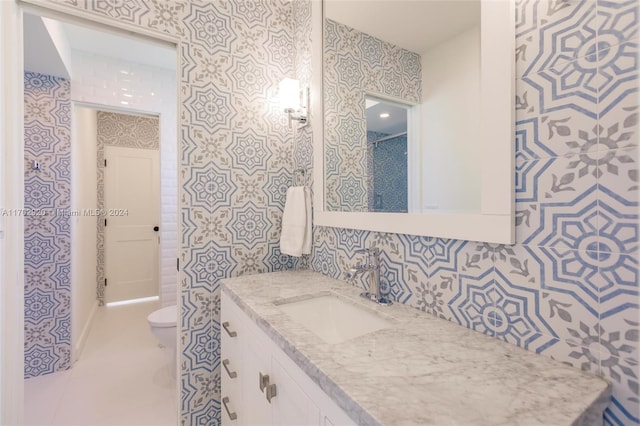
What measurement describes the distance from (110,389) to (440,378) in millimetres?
2335

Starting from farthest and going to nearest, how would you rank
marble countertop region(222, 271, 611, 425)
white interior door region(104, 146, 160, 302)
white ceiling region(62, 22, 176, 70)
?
white interior door region(104, 146, 160, 302), white ceiling region(62, 22, 176, 70), marble countertop region(222, 271, 611, 425)

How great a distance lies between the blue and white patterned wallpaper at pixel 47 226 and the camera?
214 centimetres

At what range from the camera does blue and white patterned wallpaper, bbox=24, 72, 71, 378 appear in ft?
7.02

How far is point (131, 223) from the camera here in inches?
152

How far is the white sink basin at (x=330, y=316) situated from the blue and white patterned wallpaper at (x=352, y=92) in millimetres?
409

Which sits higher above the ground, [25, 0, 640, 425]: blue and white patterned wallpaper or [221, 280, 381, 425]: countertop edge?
[25, 0, 640, 425]: blue and white patterned wallpaper

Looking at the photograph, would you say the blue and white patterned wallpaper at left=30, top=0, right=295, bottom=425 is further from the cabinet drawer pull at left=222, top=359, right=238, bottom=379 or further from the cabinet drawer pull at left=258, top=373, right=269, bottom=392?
the cabinet drawer pull at left=258, top=373, right=269, bottom=392

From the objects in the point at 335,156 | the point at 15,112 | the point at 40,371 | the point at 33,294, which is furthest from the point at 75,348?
the point at 335,156

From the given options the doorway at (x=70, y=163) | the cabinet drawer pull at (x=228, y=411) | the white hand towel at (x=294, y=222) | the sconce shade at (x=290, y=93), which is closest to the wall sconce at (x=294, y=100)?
the sconce shade at (x=290, y=93)

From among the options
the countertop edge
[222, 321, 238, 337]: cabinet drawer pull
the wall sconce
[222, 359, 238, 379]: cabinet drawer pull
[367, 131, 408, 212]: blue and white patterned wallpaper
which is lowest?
[222, 359, 238, 379]: cabinet drawer pull

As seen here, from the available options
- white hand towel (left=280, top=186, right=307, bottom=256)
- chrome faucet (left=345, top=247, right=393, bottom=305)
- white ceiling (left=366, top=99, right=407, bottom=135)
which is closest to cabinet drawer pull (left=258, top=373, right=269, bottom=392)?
chrome faucet (left=345, top=247, right=393, bottom=305)

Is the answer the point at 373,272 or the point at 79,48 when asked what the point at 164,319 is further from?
the point at 79,48
